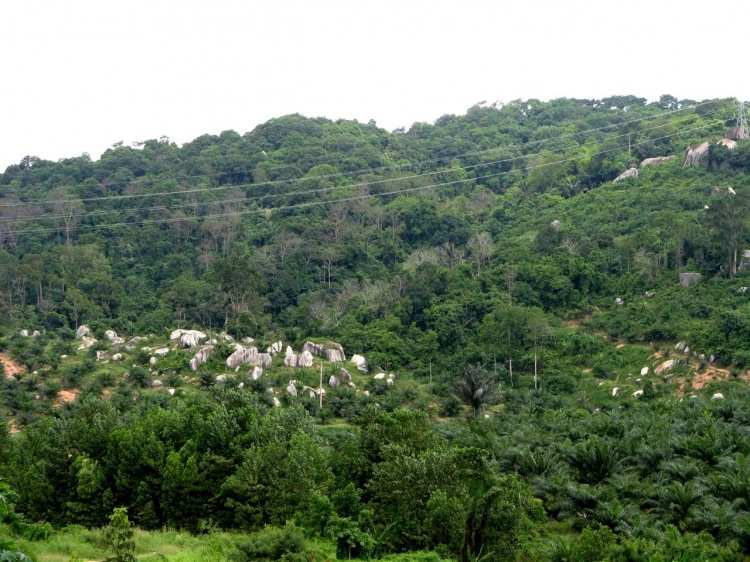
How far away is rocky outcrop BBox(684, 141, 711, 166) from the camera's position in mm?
63116

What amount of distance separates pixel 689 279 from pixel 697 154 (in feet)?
66.8

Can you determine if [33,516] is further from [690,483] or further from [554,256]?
[554,256]

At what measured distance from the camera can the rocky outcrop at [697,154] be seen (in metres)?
63.1

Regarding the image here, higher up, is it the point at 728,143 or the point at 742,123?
the point at 742,123

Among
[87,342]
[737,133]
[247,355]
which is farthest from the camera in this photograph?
[737,133]

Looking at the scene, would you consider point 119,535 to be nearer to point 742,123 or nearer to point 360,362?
point 360,362

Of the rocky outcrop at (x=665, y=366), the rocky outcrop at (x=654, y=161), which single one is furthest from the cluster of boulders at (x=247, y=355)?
the rocky outcrop at (x=654, y=161)

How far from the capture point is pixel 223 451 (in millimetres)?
23422

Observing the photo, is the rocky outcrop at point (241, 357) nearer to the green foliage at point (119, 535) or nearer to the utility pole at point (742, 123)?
the green foliage at point (119, 535)

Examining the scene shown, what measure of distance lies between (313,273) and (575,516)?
42296 millimetres

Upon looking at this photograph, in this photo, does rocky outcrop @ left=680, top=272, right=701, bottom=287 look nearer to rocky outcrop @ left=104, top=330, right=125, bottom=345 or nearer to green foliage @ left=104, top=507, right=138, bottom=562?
rocky outcrop @ left=104, top=330, right=125, bottom=345

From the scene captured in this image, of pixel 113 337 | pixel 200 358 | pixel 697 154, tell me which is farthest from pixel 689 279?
pixel 113 337

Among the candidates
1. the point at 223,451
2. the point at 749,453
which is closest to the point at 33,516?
the point at 223,451

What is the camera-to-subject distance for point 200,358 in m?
43.4
